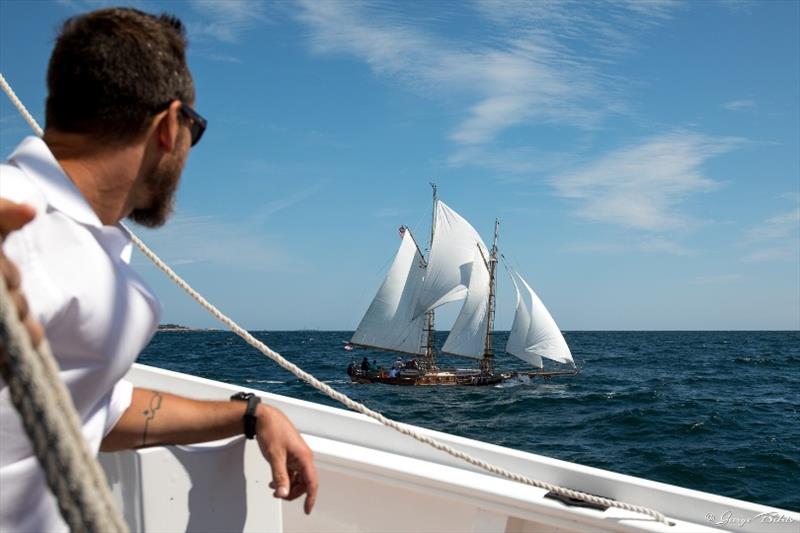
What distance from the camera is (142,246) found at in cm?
164

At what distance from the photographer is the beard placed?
904 mm

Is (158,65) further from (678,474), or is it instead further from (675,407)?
(675,407)

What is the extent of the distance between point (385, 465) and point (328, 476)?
0.16 metres

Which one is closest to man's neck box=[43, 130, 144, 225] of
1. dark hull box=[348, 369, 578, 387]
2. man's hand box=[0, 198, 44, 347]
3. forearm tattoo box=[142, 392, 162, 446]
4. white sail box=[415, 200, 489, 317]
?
man's hand box=[0, 198, 44, 347]

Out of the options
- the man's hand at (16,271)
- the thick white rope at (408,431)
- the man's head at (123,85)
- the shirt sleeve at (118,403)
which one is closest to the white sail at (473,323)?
the thick white rope at (408,431)

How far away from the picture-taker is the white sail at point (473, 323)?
31812 mm

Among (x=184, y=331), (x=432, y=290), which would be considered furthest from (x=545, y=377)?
(x=184, y=331)

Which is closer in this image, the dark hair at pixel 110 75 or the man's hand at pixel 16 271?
the man's hand at pixel 16 271

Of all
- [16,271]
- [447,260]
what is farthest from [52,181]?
[447,260]

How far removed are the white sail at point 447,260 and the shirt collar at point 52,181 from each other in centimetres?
3083

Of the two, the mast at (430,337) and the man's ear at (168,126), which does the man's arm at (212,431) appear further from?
the mast at (430,337)

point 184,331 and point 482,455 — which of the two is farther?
point 184,331

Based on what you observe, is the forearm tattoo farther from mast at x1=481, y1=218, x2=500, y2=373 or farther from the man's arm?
mast at x1=481, y1=218, x2=500, y2=373

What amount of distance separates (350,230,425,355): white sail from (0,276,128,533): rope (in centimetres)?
3105
